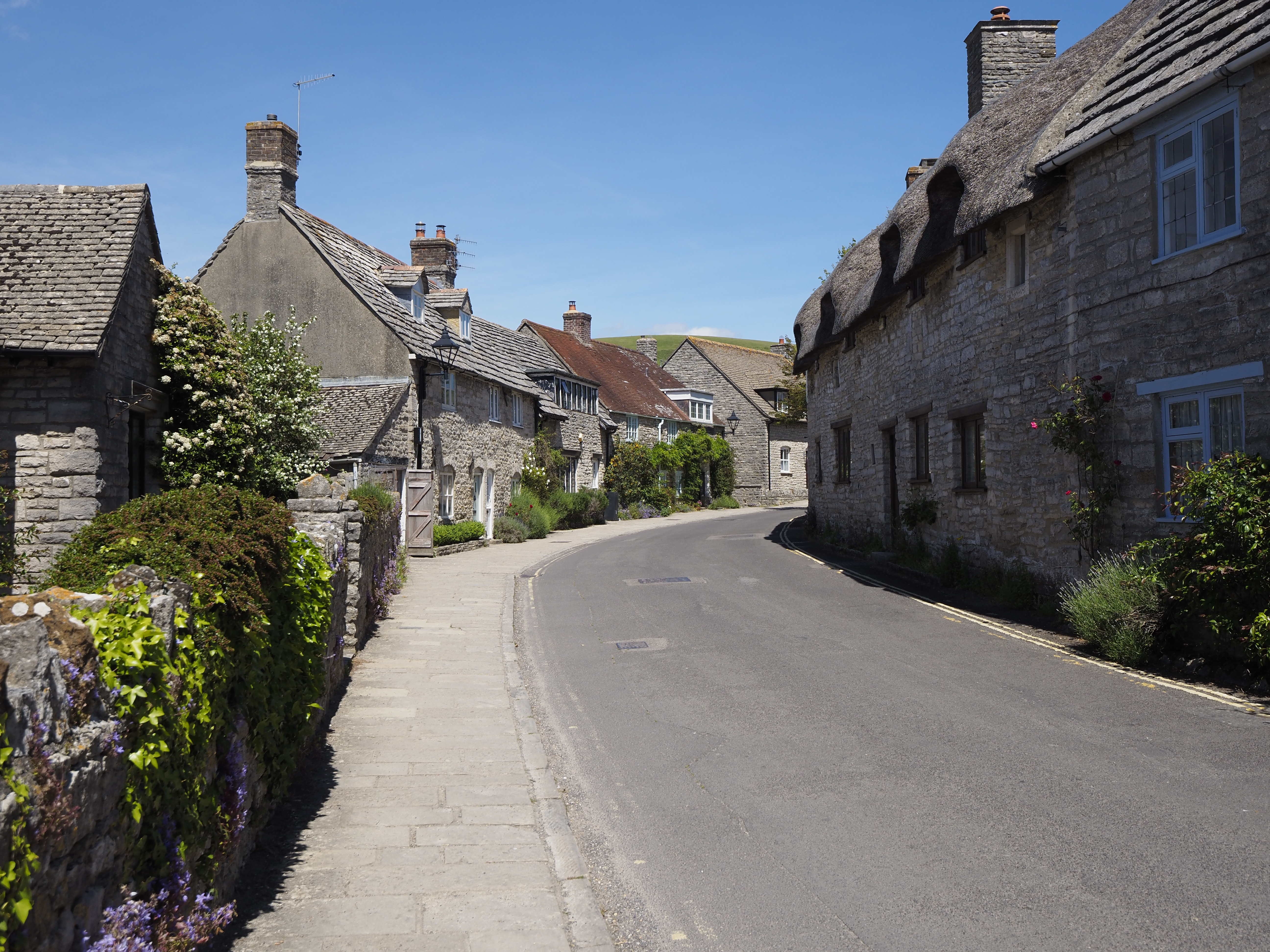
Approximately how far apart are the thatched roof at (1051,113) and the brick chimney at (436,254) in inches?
652

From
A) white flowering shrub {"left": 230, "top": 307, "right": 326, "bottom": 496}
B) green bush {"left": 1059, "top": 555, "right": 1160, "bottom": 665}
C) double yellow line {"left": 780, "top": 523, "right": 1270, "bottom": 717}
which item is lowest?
double yellow line {"left": 780, "top": 523, "right": 1270, "bottom": 717}

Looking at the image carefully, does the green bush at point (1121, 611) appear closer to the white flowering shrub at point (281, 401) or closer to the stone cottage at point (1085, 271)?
the stone cottage at point (1085, 271)

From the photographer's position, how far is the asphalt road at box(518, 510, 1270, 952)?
14.0ft

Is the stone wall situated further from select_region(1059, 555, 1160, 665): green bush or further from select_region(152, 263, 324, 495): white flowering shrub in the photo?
select_region(1059, 555, 1160, 665): green bush

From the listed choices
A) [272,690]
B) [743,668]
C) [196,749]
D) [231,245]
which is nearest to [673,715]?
[743,668]

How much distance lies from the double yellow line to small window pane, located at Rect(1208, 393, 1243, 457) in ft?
8.02

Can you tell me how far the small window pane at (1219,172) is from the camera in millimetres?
9891

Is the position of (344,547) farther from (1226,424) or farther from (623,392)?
(623,392)

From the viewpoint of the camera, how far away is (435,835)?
545cm

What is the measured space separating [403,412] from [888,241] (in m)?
12.3

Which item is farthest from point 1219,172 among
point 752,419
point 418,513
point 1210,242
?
point 752,419

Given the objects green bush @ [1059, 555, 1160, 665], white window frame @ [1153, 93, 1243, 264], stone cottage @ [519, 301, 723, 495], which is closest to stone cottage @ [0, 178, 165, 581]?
green bush @ [1059, 555, 1160, 665]

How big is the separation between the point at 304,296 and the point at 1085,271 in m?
19.2

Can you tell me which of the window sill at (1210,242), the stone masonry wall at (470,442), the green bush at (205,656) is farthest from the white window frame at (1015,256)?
the stone masonry wall at (470,442)
